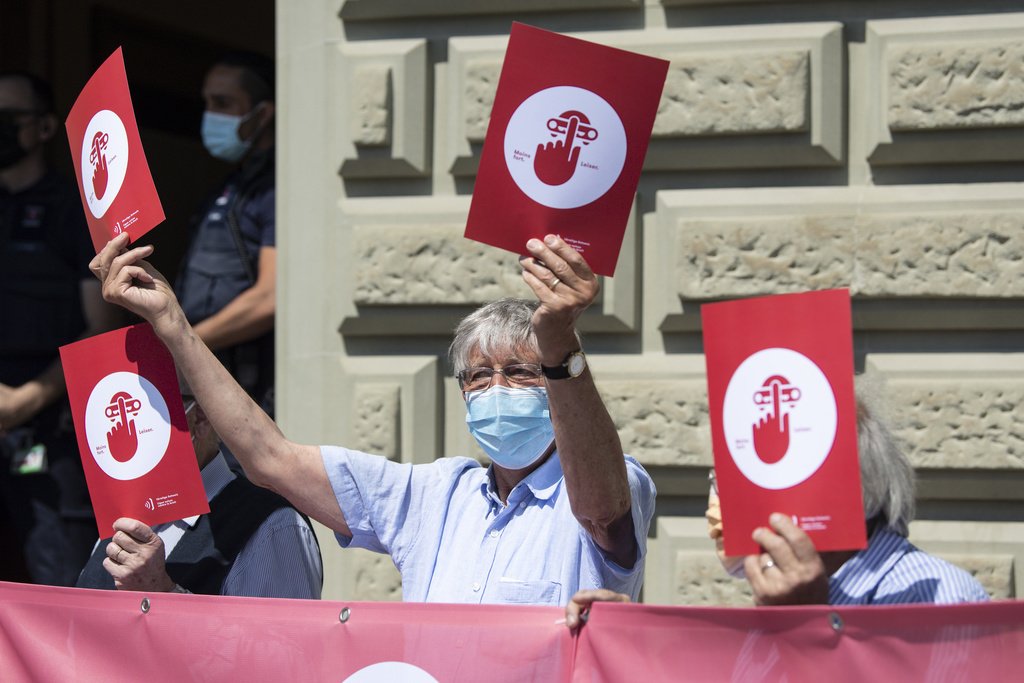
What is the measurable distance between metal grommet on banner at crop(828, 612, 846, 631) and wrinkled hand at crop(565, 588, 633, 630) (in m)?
0.36

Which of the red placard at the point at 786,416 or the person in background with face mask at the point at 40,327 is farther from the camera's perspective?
the person in background with face mask at the point at 40,327

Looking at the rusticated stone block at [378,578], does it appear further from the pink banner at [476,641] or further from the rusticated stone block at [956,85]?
the rusticated stone block at [956,85]

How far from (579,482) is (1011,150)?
2060mm

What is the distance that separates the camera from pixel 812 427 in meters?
1.58

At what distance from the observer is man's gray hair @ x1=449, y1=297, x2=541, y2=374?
7.17ft

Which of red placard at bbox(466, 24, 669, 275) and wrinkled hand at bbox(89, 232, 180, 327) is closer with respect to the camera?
red placard at bbox(466, 24, 669, 275)

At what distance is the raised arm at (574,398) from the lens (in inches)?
72.7

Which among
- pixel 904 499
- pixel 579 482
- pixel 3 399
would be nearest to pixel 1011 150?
pixel 904 499

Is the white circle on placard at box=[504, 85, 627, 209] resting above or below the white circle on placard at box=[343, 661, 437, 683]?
above

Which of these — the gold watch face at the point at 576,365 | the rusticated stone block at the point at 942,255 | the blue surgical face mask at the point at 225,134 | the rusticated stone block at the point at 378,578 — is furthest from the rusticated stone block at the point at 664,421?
the blue surgical face mask at the point at 225,134

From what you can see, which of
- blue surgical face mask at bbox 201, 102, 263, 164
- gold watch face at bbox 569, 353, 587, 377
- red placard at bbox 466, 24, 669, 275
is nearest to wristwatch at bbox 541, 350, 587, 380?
gold watch face at bbox 569, 353, 587, 377

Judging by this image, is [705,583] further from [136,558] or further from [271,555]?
[136,558]

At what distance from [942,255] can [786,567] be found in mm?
1903

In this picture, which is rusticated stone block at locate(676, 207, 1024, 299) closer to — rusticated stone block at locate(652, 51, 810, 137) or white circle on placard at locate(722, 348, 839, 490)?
rusticated stone block at locate(652, 51, 810, 137)
